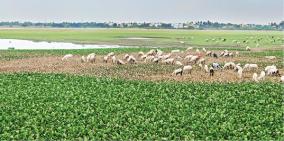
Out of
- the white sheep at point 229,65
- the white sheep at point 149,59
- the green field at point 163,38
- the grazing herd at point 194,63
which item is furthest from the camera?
the green field at point 163,38

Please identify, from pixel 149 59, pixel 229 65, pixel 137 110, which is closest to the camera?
pixel 137 110

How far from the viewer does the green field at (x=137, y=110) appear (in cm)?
1767

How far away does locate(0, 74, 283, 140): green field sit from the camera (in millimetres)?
17672

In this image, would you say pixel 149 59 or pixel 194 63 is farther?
pixel 149 59

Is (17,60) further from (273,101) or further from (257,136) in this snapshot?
(257,136)

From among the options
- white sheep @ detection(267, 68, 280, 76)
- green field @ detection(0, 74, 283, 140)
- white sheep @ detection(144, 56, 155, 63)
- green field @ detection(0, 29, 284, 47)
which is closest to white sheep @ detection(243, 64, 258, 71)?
white sheep @ detection(267, 68, 280, 76)

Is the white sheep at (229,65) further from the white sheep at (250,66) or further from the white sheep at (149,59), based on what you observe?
the white sheep at (149,59)

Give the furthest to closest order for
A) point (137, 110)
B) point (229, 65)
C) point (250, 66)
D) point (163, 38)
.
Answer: point (163, 38)
point (229, 65)
point (250, 66)
point (137, 110)

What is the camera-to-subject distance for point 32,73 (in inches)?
1296

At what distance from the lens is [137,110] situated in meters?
21.2

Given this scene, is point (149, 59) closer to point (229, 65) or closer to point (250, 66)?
point (229, 65)

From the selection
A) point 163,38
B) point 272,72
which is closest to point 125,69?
point 272,72

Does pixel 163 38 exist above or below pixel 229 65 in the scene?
below

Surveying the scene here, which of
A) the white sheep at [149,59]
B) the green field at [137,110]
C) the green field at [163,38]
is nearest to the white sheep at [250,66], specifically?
the green field at [137,110]
